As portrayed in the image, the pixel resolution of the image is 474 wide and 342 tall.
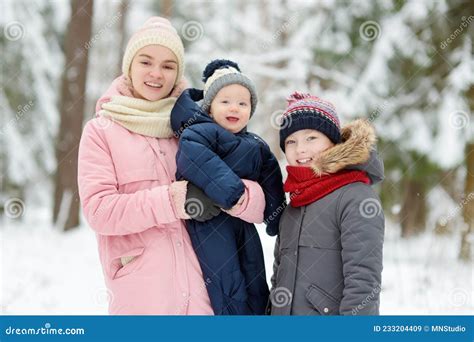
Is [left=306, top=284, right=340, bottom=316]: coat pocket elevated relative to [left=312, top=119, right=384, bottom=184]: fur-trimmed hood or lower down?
lower down

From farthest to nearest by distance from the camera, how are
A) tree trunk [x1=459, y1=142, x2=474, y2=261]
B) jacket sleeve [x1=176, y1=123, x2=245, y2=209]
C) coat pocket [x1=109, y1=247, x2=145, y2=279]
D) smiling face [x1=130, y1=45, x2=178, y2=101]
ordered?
tree trunk [x1=459, y1=142, x2=474, y2=261] → smiling face [x1=130, y1=45, x2=178, y2=101] → coat pocket [x1=109, y1=247, x2=145, y2=279] → jacket sleeve [x1=176, y1=123, x2=245, y2=209]

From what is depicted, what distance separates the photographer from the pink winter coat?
296 cm

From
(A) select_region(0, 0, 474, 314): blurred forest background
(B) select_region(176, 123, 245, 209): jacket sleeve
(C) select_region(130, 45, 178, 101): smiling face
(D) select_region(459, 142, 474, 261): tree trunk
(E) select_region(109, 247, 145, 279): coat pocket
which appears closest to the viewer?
(B) select_region(176, 123, 245, 209): jacket sleeve

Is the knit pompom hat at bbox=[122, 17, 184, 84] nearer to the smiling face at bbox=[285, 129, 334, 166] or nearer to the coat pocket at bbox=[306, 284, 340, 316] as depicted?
the smiling face at bbox=[285, 129, 334, 166]

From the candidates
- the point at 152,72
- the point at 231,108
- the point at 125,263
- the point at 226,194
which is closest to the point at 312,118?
the point at 231,108

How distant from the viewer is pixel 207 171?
2895 mm

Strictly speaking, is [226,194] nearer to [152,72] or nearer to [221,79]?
[221,79]

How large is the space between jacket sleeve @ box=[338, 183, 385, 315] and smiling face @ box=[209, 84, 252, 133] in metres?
0.72

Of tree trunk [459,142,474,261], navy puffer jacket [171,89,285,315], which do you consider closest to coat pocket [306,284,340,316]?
navy puffer jacket [171,89,285,315]

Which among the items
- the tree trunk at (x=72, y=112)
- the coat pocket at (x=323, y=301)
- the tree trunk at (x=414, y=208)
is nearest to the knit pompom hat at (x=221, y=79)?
the coat pocket at (x=323, y=301)

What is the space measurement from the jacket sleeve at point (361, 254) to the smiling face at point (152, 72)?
1181 mm

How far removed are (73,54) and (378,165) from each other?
31.8ft

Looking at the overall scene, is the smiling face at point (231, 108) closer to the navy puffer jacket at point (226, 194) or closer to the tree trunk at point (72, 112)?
the navy puffer jacket at point (226, 194)

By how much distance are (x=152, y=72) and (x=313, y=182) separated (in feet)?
3.44
